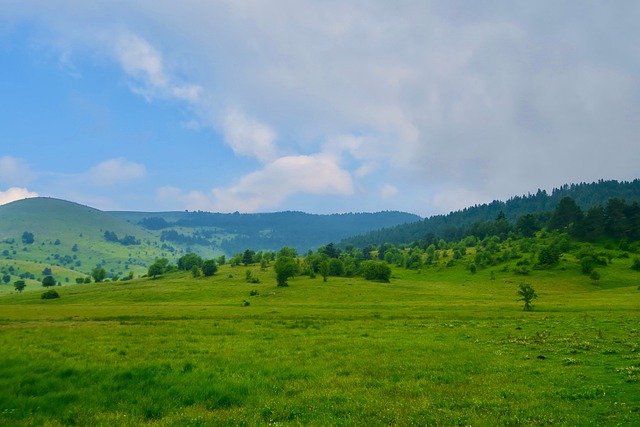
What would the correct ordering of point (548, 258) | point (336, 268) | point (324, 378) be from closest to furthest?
point (324, 378)
point (548, 258)
point (336, 268)

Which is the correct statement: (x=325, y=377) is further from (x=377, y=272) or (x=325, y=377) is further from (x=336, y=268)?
(x=336, y=268)

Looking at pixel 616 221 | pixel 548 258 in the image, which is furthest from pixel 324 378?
pixel 616 221

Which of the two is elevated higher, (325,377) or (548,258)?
(548,258)

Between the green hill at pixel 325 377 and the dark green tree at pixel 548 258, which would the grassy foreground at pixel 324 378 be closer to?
the green hill at pixel 325 377

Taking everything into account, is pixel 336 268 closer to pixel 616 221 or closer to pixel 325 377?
pixel 616 221

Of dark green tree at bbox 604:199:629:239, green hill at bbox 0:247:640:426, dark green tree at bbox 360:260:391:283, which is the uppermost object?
dark green tree at bbox 604:199:629:239

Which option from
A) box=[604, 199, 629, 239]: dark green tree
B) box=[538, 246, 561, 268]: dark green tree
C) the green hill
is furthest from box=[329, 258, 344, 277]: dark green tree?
the green hill

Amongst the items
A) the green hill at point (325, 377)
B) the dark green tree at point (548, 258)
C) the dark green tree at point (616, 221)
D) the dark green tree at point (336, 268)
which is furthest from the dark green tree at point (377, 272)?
the green hill at point (325, 377)

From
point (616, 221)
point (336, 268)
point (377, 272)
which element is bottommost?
point (377, 272)

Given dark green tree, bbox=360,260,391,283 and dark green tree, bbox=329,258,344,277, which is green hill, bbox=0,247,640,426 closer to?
dark green tree, bbox=360,260,391,283

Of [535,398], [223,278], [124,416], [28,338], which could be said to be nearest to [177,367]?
[124,416]

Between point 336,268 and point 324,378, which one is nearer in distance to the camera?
point 324,378

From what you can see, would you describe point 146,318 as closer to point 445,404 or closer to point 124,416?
point 124,416

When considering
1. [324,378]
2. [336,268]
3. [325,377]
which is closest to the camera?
[324,378]
